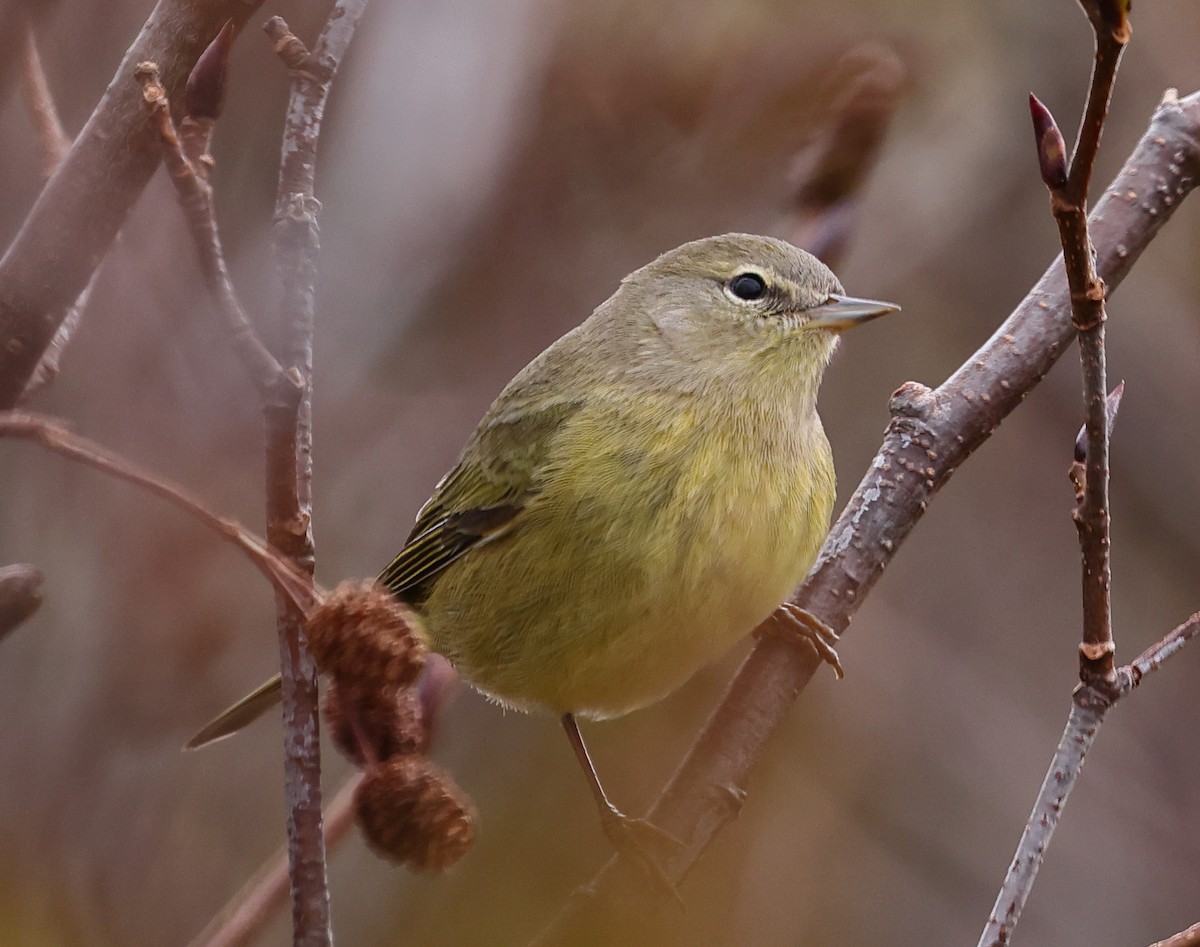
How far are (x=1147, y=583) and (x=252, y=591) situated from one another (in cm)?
347

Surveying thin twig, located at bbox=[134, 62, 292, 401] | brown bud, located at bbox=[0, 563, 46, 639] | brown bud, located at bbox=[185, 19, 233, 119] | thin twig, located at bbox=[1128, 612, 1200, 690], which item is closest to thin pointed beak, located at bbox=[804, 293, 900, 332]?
thin twig, located at bbox=[1128, 612, 1200, 690]

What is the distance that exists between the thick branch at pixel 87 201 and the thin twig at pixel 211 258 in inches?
8.1

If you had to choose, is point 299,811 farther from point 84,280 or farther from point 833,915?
point 833,915

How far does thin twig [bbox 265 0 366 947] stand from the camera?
136 cm

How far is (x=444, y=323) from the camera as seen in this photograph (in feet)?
12.4

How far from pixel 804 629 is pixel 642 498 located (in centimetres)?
54

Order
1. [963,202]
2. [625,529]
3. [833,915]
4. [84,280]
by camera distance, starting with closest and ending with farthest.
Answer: [84,280] → [625,529] → [963,202] → [833,915]

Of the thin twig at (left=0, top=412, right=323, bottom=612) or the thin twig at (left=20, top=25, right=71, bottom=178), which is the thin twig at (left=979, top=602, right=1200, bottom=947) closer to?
the thin twig at (left=0, top=412, right=323, bottom=612)

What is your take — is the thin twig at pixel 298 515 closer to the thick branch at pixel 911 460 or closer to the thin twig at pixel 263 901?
the thin twig at pixel 263 901

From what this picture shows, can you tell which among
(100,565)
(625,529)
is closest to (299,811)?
(625,529)

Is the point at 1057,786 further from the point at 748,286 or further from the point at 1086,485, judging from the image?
the point at 748,286

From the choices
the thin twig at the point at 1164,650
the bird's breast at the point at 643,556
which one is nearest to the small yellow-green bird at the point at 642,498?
the bird's breast at the point at 643,556

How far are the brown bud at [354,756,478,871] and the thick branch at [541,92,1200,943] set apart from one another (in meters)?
1.31

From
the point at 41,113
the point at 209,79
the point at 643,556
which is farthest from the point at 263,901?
the point at 643,556
